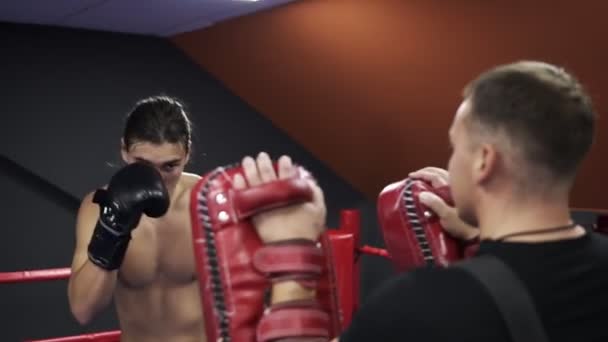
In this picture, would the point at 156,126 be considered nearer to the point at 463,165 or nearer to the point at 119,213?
the point at 119,213

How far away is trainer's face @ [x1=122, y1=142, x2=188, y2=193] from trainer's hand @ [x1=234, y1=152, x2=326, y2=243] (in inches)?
34.0

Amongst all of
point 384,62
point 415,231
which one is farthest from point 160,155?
point 384,62

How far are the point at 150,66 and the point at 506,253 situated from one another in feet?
11.3

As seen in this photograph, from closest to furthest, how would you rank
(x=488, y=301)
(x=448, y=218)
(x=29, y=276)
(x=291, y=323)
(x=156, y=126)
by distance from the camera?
(x=488, y=301) < (x=291, y=323) < (x=448, y=218) < (x=156, y=126) < (x=29, y=276)

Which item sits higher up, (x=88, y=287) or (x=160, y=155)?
(x=160, y=155)

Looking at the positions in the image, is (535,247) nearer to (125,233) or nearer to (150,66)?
(125,233)

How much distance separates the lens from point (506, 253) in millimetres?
892

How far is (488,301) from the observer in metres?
0.83

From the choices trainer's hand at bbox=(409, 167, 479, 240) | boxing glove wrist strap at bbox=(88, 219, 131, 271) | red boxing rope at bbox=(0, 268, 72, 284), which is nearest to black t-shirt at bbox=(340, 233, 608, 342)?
trainer's hand at bbox=(409, 167, 479, 240)

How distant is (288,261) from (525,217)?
302 mm

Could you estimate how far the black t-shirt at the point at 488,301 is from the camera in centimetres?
83

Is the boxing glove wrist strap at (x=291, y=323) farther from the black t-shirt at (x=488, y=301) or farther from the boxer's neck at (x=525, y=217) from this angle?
the boxer's neck at (x=525, y=217)

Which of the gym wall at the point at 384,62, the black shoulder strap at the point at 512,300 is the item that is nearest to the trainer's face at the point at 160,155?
Result: the black shoulder strap at the point at 512,300

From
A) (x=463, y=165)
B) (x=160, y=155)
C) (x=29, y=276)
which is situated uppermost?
(x=463, y=165)
